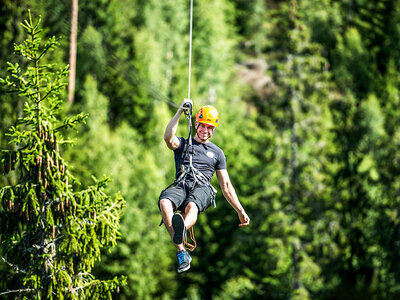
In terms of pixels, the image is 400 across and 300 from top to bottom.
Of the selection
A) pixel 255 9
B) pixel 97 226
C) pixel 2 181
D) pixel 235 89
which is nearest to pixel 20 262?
pixel 97 226

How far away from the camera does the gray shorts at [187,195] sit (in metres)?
7.91

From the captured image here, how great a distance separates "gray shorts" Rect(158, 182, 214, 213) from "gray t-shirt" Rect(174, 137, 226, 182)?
6.7 inches

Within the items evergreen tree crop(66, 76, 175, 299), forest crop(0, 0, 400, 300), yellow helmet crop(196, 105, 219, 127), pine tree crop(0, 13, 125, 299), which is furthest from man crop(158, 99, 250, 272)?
evergreen tree crop(66, 76, 175, 299)

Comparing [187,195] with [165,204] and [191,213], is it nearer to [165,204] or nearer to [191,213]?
[191,213]

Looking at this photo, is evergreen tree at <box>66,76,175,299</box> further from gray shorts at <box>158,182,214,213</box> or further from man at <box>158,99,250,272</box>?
gray shorts at <box>158,182,214,213</box>

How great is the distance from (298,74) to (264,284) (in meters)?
10.9

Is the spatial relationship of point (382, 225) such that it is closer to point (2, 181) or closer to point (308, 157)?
point (308, 157)

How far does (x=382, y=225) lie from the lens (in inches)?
1131

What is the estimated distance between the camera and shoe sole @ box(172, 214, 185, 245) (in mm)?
7375

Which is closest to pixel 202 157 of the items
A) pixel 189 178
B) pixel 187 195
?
pixel 189 178

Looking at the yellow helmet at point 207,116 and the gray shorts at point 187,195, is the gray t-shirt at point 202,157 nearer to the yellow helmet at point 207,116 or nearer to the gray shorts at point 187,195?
the gray shorts at point 187,195

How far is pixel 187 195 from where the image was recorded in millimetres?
8156

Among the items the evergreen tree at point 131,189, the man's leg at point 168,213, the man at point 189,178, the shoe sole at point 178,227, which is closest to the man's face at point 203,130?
the man at point 189,178

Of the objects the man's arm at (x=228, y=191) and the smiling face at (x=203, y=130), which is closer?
the smiling face at (x=203, y=130)
